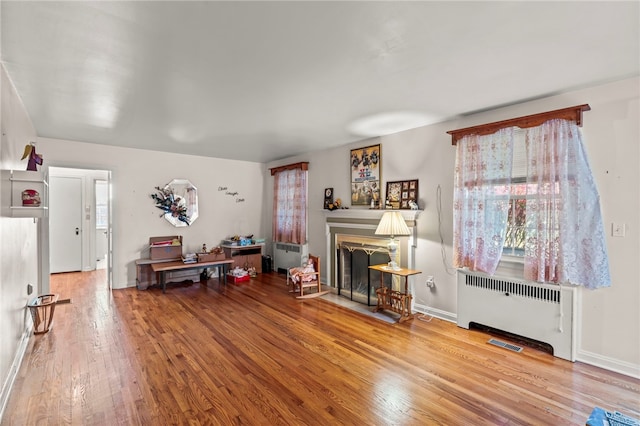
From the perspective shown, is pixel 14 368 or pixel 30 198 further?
pixel 14 368

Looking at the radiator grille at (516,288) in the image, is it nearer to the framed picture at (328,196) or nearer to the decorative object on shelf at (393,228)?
the decorative object on shelf at (393,228)

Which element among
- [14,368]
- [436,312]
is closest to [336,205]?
[436,312]

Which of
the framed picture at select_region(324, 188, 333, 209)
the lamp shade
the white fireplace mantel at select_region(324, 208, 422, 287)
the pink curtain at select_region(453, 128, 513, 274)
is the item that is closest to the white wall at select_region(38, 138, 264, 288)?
the framed picture at select_region(324, 188, 333, 209)

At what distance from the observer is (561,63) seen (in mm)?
2141

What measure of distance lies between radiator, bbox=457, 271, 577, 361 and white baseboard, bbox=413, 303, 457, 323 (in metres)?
0.13

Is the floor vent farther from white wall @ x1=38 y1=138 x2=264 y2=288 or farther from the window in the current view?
white wall @ x1=38 y1=138 x2=264 y2=288

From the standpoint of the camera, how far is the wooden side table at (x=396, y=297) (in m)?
3.59

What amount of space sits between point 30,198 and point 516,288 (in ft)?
13.8

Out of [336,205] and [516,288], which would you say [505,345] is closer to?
[516,288]

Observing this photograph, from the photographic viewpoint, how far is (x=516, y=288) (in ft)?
9.66

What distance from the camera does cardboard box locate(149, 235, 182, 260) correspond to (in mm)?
5109

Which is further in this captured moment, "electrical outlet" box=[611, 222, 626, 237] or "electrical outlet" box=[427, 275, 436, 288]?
"electrical outlet" box=[427, 275, 436, 288]

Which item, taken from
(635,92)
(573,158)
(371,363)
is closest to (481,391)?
(371,363)

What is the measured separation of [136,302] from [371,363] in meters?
3.47
